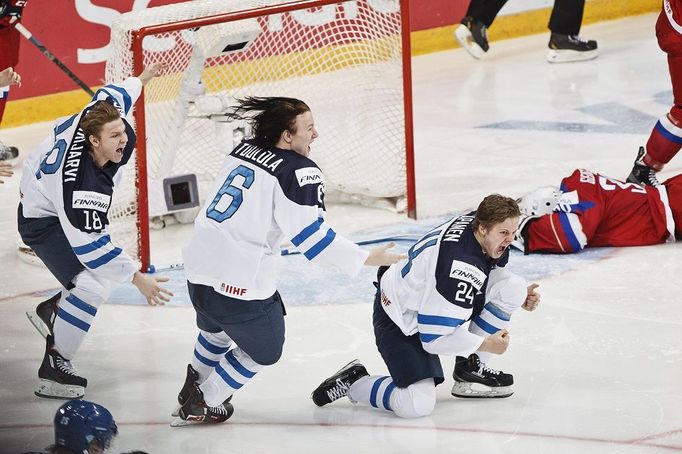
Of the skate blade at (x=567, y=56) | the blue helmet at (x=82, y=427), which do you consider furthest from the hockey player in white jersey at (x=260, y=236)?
the skate blade at (x=567, y=56)

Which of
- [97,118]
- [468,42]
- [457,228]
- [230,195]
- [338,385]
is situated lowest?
[468,42]

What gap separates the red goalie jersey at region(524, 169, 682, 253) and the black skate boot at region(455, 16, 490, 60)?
10.8ft

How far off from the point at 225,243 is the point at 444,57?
5.43 m

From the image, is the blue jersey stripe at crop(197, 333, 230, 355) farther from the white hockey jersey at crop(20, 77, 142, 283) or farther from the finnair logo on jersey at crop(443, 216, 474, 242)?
the finnair logo on jersey at crop(443, 216, 474, 242)

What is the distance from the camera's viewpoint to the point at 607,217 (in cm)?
481

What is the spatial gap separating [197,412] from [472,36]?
506 cm

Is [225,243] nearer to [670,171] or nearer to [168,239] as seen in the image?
[168,239]

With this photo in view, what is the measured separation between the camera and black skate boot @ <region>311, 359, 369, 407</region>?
352 centimetres

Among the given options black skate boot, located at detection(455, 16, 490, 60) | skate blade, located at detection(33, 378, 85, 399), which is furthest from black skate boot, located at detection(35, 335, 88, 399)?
black skate boot, located at detection(455, 16, 490, 60)

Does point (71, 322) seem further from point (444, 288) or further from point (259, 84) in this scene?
point (259, 84)

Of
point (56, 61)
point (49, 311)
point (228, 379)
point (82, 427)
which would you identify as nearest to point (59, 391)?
point (49, 311)

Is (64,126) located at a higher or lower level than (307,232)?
higher

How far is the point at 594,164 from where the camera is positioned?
593 cm

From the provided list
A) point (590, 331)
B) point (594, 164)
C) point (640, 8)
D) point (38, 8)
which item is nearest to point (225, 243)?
point (590, 331)
